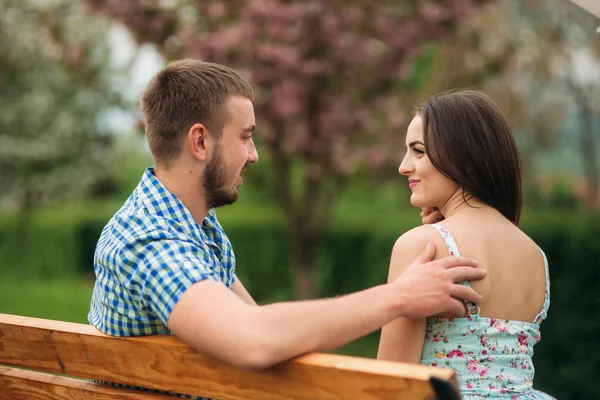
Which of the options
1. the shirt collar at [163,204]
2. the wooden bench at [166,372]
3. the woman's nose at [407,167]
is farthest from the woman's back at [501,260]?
the shirt collar at [163,204]

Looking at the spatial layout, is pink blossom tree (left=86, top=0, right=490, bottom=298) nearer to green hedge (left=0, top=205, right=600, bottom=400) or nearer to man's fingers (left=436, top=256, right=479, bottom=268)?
green hedge (left=0, top=205, right=600, bottom=400)

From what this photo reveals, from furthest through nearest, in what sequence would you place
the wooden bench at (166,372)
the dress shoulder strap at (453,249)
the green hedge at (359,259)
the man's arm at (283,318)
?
1. the green hedge at (359,259)
2. the dress shoulder strap at (453,249)
3. the man's arm at (283,318)
4. the wooden bench at (166,372)

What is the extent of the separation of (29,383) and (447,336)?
1316 mm

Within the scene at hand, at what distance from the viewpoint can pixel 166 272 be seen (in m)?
1.89

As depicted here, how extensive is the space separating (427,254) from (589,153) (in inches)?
618

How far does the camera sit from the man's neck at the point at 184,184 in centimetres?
237

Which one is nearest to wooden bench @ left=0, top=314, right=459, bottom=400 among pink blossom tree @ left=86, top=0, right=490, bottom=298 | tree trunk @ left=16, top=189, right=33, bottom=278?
pink blossom tree @ left=86, top=0, right=490, bottom=298

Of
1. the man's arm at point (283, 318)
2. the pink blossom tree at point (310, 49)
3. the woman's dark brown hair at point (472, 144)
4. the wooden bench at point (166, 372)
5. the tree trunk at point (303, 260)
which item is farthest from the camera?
the tree trunk at point (303, 260)

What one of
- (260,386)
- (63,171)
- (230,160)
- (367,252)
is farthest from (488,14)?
(260,386)

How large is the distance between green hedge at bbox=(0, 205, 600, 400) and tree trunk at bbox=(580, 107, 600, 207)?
22.3ft

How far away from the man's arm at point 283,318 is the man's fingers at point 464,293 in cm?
7

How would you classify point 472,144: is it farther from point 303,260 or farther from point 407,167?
point 303,260

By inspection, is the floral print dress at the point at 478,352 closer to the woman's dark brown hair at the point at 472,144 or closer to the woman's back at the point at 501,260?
the woman's back at the point at 501,260

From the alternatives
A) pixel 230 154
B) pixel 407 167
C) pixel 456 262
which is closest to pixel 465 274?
pixel 456 262
